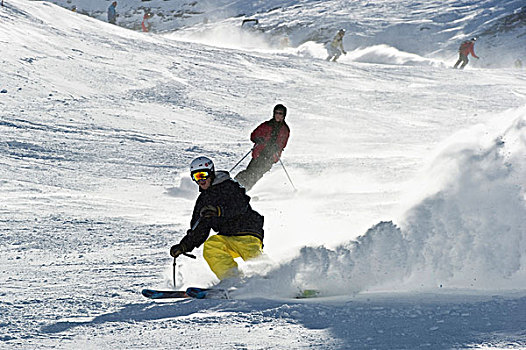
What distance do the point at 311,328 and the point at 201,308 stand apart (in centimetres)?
94

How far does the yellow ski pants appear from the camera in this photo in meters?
5.29

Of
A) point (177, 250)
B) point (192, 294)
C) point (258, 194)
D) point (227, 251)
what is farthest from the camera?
point (258, 194)

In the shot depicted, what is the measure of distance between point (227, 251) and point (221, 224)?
0.23 meters

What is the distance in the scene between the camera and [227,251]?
5410 millimetres

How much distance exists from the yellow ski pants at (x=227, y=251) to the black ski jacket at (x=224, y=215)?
53 millimetres

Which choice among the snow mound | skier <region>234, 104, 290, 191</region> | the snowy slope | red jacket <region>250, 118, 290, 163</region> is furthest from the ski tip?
the snowy slope

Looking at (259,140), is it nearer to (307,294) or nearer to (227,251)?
(227,251)

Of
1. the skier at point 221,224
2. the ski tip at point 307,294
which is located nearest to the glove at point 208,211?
the skier at point 221,224

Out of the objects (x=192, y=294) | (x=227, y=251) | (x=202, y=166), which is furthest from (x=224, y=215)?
(x=192, y=294)

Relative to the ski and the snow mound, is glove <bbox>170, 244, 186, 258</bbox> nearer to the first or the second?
the ski

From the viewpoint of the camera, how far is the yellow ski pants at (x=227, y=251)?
529cm

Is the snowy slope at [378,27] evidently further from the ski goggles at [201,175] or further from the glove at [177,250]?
the glove at [177,250]

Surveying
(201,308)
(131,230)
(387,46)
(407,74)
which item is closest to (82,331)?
(201,308)

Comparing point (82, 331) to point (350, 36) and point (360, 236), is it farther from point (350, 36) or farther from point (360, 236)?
point (350, 36)
